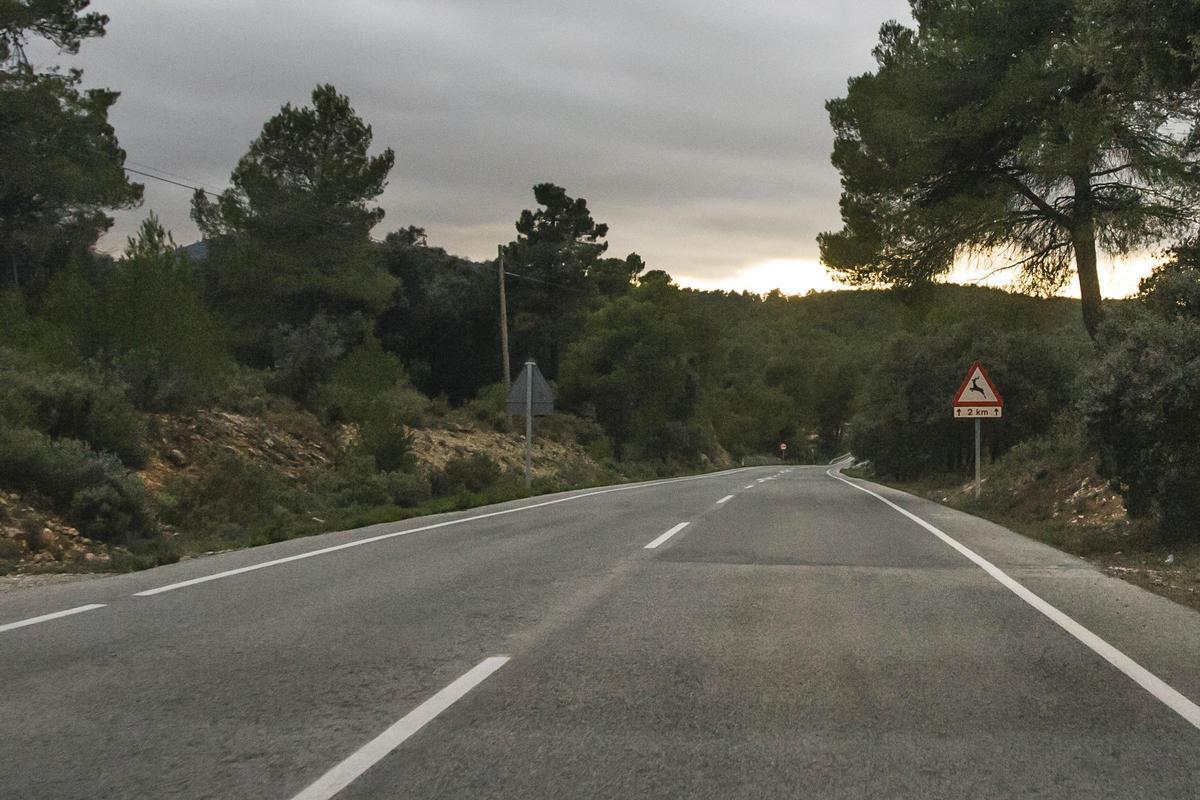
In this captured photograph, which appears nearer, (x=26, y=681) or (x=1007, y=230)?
(x=26, y=681)

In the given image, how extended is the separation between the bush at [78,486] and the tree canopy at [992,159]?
1571cm

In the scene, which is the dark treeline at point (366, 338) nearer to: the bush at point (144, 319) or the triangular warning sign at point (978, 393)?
the bush at point (144, 319)

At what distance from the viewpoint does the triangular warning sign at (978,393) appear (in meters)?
20.8

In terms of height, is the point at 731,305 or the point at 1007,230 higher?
the point at 731,305

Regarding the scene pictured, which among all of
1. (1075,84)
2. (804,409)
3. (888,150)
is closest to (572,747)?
(1075,84)

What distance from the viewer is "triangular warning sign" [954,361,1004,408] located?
20844 mm

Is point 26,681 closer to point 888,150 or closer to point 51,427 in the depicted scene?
point 51,427

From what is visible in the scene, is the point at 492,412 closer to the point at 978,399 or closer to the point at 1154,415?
the point at 978,399

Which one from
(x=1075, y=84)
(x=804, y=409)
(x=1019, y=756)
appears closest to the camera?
(x=1019, y=756)

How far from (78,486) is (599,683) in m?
11.6

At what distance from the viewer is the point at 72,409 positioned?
1725 cm

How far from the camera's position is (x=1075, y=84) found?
1947cm

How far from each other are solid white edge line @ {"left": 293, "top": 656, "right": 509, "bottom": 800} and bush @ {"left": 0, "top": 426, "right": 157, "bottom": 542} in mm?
10056

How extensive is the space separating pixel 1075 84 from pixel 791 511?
9.66 meters
